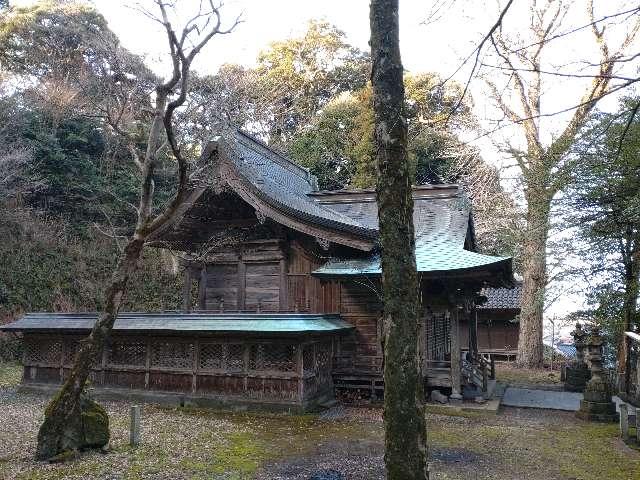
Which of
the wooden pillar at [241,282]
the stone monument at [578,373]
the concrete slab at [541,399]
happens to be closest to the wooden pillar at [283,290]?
the wooden pillar at [241,282]

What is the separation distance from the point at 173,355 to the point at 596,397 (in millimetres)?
9307

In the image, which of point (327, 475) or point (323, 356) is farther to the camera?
point (323, 356)

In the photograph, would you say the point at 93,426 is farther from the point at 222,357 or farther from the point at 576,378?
the point at 576,378

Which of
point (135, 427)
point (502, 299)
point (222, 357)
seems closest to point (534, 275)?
point (502, 299)

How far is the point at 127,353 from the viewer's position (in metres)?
12.6

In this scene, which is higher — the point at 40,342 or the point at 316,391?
the point at 40,342

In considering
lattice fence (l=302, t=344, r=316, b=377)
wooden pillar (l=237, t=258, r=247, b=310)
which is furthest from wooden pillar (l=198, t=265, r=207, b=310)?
lattice fence (l=302, t=344, r=316, b=377)

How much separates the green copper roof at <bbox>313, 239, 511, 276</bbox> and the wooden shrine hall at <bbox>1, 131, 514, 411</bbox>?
0.15 ft

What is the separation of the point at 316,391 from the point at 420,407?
7.66 m

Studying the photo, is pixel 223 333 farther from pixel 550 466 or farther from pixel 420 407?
pixel 420 407

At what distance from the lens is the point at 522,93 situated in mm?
20516

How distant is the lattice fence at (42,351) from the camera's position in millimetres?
13234

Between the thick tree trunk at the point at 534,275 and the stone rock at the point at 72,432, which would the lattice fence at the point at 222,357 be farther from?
the thick tree trunk at the point at 534,275

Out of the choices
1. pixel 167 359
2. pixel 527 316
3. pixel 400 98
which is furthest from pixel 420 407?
pixel 527 316
